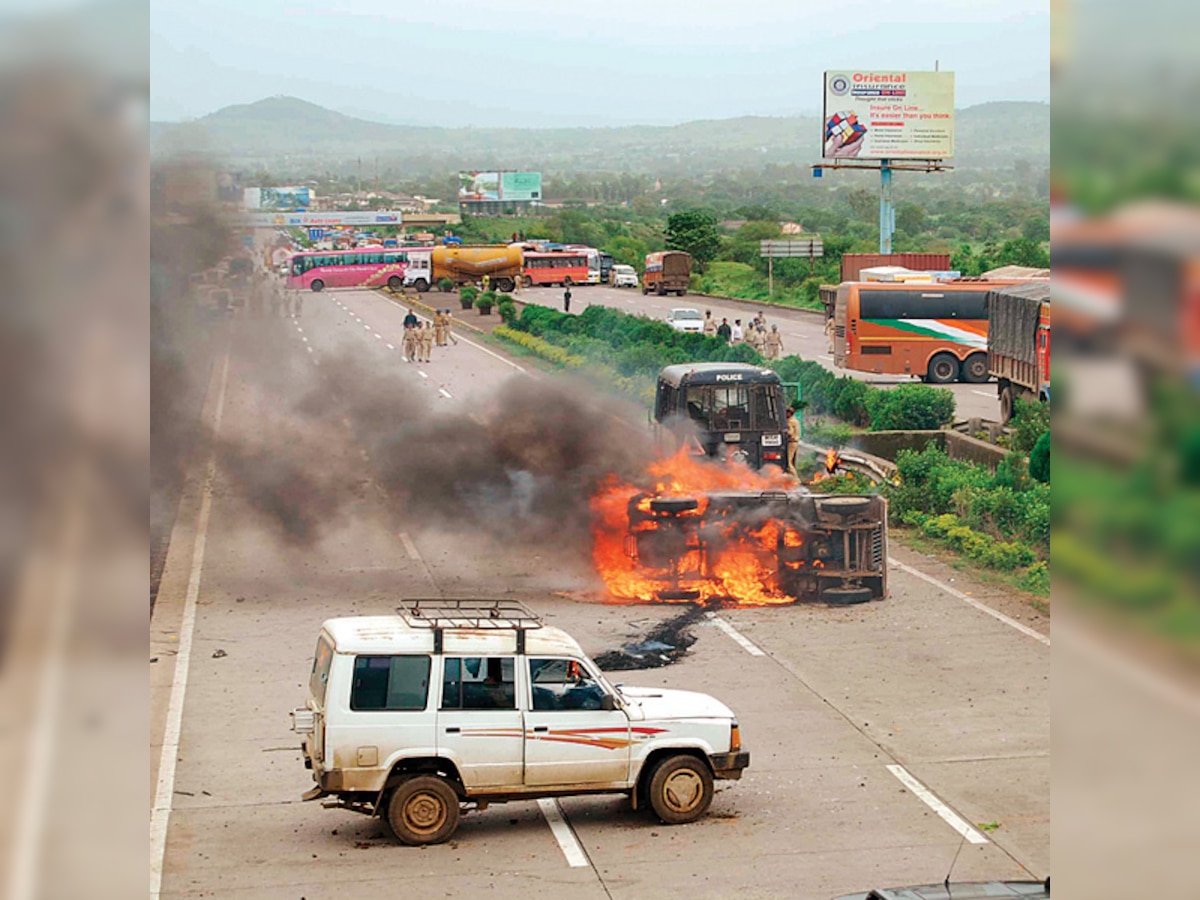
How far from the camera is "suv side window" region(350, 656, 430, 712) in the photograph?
8.65 m

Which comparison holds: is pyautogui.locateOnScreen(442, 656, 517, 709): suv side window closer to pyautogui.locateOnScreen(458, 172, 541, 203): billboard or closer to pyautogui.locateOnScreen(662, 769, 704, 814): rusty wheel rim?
pyautogui.locateOnScreen(662, 769, 704, 814): rusty wheel rim

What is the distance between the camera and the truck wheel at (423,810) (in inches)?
347

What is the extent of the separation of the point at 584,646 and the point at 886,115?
35.5 metres

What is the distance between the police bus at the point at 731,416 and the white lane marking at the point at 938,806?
663 cm

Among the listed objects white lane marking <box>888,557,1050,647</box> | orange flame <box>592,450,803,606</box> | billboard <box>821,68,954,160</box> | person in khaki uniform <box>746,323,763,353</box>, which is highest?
billboard <box>821,68,954,160</box>

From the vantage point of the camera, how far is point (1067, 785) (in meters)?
1.55

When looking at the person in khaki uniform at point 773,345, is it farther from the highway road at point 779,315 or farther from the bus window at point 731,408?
the bus window at point 731,408

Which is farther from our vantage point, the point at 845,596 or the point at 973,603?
the point at 973,603

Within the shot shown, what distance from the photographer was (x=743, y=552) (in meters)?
14.4

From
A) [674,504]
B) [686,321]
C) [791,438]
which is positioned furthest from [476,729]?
[686,321]

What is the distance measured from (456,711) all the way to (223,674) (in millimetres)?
4305

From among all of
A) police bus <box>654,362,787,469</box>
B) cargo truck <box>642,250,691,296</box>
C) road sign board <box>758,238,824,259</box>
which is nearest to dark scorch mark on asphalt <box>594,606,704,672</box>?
police bus <box>654,362,787,469</box>

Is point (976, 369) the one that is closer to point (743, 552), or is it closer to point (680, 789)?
point (743, 552)

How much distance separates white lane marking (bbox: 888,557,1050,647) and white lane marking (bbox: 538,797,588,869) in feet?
17.7
